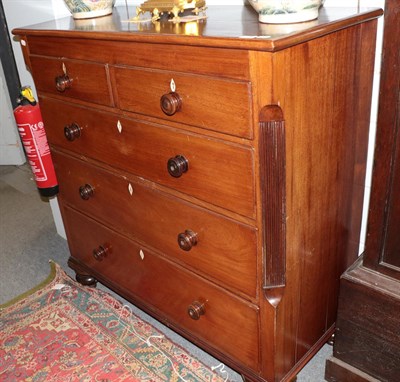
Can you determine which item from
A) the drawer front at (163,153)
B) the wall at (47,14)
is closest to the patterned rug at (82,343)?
the drawer front at (163,153)

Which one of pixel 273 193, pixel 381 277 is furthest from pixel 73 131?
pixel 381 277

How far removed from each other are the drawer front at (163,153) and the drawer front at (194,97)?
5cm

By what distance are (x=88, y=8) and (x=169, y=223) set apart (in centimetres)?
77

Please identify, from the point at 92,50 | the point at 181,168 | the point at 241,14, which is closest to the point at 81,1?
the point at 92,50

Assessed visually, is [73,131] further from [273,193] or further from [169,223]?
[273,193]

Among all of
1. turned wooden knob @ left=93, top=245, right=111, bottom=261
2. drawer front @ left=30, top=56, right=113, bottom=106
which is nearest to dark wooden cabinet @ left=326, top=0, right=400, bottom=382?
drawer front @ left=30, top=56, right=113, bottom=106

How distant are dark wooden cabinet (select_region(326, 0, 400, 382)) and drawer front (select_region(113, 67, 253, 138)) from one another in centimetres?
34

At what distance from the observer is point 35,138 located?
188 centimetres

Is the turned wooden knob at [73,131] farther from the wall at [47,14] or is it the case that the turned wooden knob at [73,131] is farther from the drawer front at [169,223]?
the wall at [47,14]

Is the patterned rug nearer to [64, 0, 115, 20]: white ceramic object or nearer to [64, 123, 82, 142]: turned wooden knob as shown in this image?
[64, 123, 82, 142]: turned wooden knob

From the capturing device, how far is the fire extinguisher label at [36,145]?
6.13 feet

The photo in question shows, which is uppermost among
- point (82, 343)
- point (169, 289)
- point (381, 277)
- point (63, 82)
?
point (63, 82)

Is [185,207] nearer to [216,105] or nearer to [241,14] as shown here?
[216,105]

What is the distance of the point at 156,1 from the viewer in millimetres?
1389
